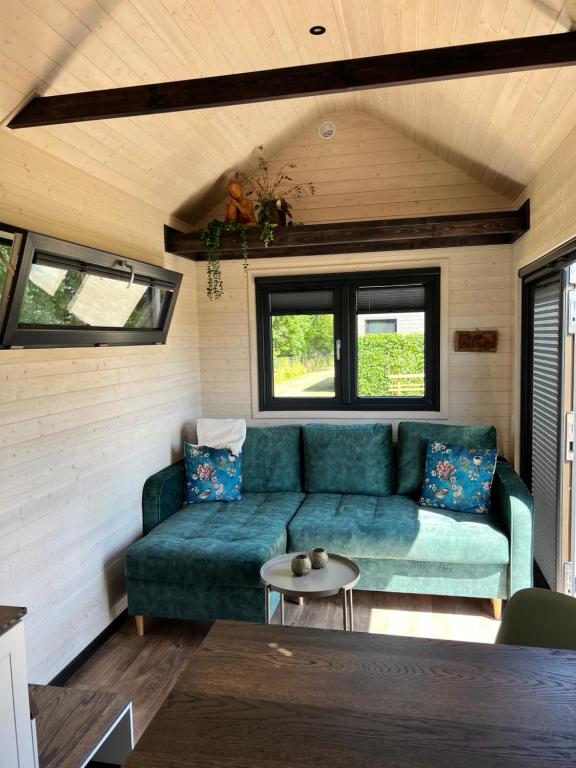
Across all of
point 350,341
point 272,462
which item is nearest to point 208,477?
point 272,462

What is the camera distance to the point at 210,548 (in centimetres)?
291

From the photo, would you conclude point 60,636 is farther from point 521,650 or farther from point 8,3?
point 8,3

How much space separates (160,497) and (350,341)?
1801 mm

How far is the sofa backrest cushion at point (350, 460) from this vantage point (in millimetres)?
3805

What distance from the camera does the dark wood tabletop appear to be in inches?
36.1

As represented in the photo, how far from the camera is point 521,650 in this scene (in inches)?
47.4

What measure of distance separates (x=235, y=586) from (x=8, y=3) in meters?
2.59

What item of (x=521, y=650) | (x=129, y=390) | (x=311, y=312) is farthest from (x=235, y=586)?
(x=311, y=312)

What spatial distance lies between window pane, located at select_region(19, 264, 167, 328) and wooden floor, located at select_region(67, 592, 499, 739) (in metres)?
1.71

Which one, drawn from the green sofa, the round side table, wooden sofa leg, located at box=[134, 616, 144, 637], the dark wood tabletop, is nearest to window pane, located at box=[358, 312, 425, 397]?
the green sofa

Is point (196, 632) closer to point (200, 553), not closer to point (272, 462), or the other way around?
point (200, 553)

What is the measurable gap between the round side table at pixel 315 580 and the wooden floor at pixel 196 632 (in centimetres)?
48

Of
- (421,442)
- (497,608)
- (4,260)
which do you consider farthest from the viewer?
(421,442)

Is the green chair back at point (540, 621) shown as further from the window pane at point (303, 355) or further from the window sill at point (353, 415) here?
the window pane at point (303, 355)
